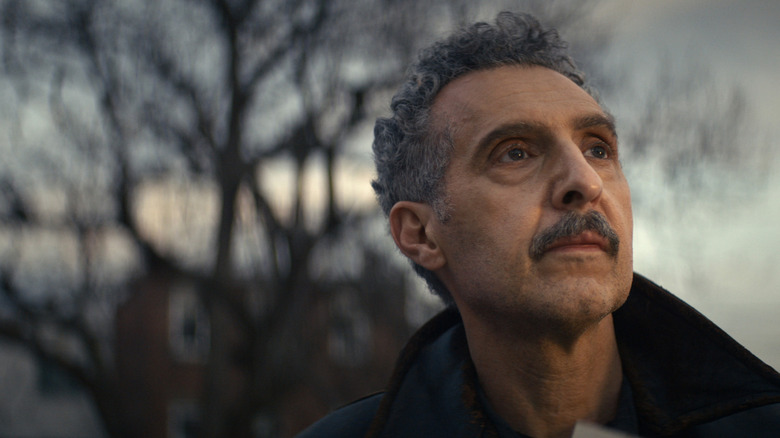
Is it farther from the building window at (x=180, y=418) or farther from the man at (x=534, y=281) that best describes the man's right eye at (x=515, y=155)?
the building window at (x=180, y=418)

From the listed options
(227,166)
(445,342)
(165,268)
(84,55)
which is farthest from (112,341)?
(445,342)

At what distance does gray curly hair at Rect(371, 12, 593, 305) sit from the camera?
221 centimetres

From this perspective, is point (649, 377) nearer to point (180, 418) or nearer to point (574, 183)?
point (574, 183)

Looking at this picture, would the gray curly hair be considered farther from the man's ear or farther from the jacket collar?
the jacket collar

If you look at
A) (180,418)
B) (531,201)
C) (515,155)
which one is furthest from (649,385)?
(180,418)

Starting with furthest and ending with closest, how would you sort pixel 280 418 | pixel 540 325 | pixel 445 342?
pixel 280 418, pixel 445 342, pixel 540 325

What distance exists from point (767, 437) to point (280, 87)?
748cm

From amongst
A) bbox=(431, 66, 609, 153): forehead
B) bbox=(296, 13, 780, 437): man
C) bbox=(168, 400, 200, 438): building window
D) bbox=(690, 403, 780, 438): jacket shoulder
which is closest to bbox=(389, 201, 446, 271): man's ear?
bbox=(296, 13, 780, 437): man

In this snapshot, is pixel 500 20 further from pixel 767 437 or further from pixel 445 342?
pixel 767 437

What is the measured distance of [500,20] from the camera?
2410 mm

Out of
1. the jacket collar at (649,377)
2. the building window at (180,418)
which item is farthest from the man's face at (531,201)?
the building window at (180,418)

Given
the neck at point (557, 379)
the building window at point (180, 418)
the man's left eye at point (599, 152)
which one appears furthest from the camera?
the building window at point (180, 418)

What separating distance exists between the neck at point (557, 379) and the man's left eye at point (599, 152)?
49 cm

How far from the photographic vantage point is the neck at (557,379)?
1.94m
